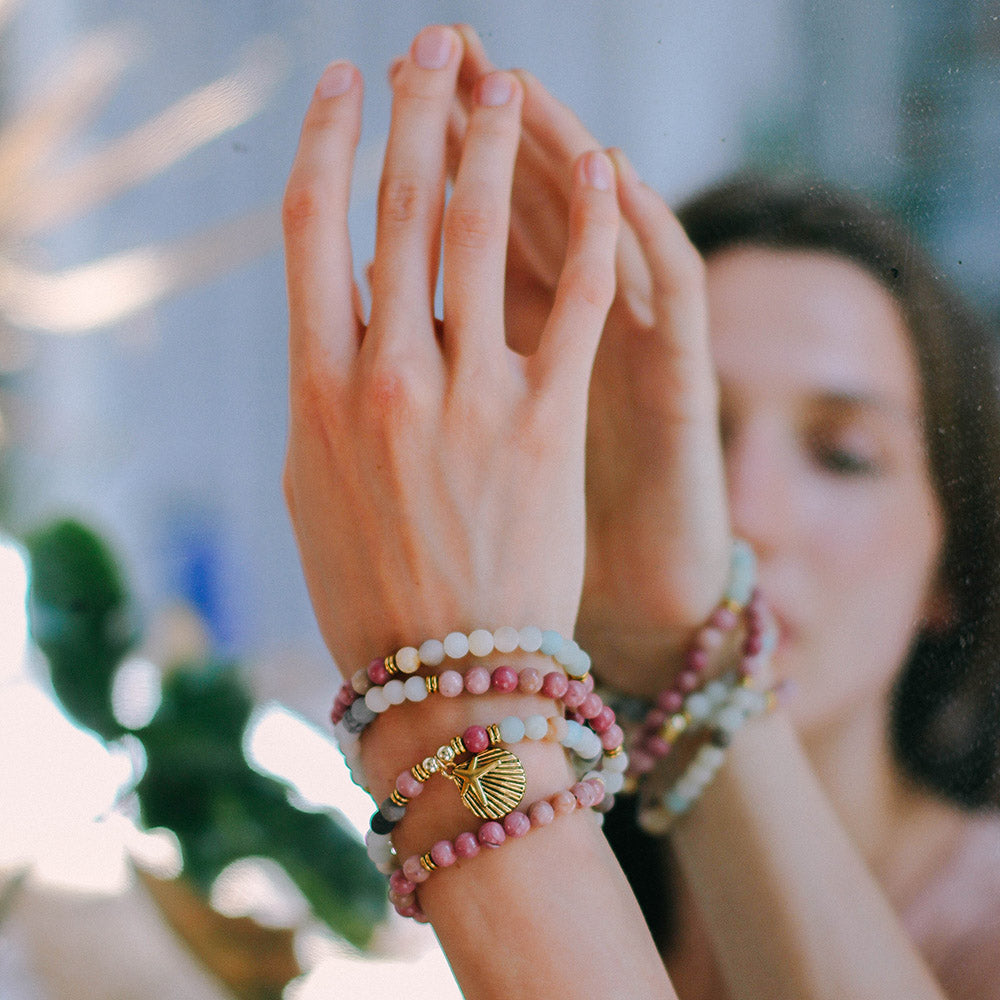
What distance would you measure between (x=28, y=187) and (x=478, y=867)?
0.51 meters

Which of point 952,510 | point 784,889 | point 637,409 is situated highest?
point 637,409

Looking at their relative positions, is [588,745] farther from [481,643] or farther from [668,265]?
→ [668,265]

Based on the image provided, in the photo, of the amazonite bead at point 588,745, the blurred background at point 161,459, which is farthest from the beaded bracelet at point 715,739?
the blurred background at point 161,459

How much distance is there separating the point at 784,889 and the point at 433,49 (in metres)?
0.39

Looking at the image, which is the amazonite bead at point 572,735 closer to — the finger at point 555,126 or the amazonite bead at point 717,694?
the amazonite bead at point 717,694

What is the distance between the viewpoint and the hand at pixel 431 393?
11.9 inches

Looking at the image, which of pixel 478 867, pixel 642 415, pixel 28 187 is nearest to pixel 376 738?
pixel 478 867

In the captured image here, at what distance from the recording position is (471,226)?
1.05 feet

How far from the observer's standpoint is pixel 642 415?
1.31 feet

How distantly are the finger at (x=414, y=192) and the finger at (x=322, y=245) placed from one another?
13mm

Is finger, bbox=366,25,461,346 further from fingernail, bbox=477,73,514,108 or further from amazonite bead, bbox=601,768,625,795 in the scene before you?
amazonite bead, bbox=601,768,625,795

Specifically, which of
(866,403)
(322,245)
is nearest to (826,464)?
(866,403)

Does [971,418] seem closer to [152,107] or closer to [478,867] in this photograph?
[478,867]

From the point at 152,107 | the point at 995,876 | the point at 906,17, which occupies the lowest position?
the point at 995,876
